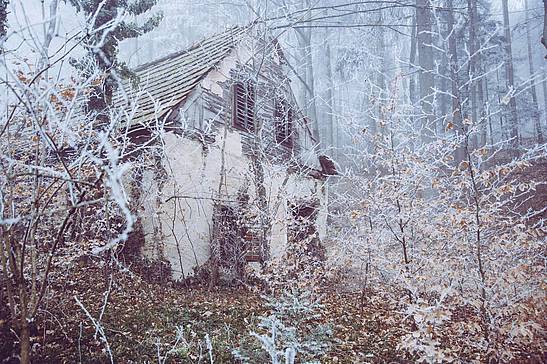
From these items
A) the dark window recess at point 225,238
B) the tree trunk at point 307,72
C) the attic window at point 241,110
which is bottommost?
the dark window recess at point 225,238

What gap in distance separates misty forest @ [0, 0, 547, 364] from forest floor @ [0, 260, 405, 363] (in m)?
0.04

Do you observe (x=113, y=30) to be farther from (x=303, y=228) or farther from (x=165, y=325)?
(x=165, y=325)

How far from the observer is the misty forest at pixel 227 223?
137 inches


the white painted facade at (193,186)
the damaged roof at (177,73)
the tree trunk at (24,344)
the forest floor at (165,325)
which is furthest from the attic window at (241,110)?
the tree trunk at (24,344)

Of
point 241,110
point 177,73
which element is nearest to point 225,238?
point 241,110

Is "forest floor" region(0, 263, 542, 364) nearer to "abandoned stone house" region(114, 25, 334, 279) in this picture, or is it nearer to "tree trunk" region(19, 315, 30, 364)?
"tree trunk" region(19, 315, 30, 364)

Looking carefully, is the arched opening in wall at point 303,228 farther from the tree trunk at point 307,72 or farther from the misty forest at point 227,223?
the tree trunk at point 307,72

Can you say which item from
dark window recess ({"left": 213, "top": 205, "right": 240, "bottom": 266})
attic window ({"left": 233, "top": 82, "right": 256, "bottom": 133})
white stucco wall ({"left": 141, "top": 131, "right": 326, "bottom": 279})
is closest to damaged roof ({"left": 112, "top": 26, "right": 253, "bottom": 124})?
white stucco wall ({"left": 141, "top": 131, "right": 326, "bottom": 279})

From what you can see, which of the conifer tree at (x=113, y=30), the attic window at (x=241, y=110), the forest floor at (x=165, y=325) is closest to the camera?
the forest floor at (x=165, y=325)

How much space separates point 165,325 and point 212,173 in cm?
468

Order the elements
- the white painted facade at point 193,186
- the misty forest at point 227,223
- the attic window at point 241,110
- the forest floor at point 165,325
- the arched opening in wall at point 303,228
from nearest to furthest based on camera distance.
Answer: the misty forest at point 227,223
the forest floor at point 165,325
the arched opening in wall at point 303,228
the white painted facade at point 193,186
the attic window at point 241,110

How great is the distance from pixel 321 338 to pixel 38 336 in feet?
12.3

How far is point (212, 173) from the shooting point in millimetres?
9906

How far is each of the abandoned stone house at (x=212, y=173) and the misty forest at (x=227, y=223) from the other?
60 millimetres
